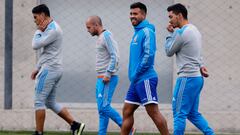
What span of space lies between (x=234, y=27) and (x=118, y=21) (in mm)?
1797

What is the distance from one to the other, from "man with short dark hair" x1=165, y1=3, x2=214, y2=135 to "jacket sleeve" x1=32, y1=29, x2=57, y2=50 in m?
1.80

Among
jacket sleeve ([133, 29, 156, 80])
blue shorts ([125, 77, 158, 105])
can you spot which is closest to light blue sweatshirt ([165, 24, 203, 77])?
jacket sleeve ([133, 29, 156, 80])

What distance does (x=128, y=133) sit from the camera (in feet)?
28.8

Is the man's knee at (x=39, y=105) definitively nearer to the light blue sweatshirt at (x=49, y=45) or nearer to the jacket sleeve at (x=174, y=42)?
the light blue sweatshirt at (x=49, y=45)

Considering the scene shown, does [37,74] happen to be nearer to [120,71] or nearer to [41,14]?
[41,14]

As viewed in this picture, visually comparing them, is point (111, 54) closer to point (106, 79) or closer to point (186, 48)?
point (106, 79)

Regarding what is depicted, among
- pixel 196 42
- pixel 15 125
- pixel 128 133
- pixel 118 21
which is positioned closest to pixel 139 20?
pixel 196 42

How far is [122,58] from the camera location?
1139cm

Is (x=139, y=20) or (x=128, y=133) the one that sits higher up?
(x=139, y=20)

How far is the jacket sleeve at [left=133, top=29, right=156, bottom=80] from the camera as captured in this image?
851cm

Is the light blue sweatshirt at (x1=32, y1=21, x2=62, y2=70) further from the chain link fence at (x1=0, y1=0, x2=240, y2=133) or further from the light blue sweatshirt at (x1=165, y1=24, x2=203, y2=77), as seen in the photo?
the light blue sweatshirt at (x1=165, y1=24, x2=203, y2=77)

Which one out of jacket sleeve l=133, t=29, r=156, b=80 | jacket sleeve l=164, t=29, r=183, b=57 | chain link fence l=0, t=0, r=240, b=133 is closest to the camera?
jacket sleeve l=164, t=29, r=183, b=57

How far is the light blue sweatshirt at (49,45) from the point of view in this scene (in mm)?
9555

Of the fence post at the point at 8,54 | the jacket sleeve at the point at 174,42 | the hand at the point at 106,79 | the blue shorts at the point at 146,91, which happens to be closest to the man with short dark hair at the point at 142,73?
the blue shorts at the point at 146,91
